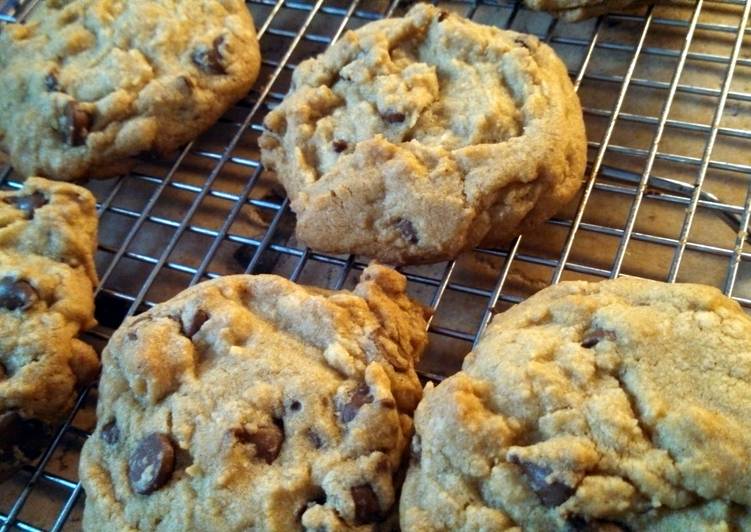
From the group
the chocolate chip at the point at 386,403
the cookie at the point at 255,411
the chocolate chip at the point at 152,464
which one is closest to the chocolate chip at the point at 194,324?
the cookie at the point at 255,411

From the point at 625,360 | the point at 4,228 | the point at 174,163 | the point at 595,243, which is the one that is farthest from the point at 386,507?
the point at 174,163

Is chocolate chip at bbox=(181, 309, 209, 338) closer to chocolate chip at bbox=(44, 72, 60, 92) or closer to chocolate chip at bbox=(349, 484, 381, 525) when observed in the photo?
chocolate chip at bbox=(349, 484, 381, 525)

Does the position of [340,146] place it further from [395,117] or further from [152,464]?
[152,464]

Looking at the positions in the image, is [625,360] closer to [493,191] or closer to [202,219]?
[493,191]

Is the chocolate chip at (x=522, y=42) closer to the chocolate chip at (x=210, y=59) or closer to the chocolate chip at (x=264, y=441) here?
the chocolate chip at (x=210, y=59)

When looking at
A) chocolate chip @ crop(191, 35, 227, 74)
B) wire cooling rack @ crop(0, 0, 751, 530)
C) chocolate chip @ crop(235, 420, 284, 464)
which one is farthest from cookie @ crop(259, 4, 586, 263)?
chocolate chip @ crop(235, 420, 284, 464)

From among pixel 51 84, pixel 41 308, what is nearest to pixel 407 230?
pixel 41 308

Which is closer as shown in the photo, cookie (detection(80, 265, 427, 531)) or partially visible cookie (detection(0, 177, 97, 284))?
cookie (detection(80, 265, 427, 531))
